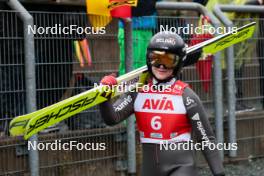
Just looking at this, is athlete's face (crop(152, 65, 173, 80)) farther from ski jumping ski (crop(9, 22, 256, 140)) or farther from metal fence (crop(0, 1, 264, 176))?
metal fence (crop(0, 1, 264, 176))

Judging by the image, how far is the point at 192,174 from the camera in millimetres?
4766

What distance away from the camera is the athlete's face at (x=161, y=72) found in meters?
4.79

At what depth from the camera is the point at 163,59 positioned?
15.6ft

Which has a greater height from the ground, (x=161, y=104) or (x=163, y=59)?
(x=163, y=59)

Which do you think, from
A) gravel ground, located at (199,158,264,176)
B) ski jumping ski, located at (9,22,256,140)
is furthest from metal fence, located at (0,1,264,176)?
gravel ground, located at (199,158,264,176)

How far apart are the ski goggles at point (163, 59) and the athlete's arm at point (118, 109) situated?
340 mm

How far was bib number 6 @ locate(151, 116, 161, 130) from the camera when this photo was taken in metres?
A: 4.80

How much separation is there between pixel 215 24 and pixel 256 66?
1072 millimetres

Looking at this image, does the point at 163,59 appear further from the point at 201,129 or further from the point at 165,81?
the point at 201,129

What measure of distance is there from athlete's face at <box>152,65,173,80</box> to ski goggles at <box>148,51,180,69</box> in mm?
22

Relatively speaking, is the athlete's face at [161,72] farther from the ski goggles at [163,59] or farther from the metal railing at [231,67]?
the metal railing at [231,67]

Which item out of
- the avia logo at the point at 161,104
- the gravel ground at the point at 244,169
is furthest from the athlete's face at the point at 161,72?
the gravel ground at the point at 244,169

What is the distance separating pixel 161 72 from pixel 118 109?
1.46 ft

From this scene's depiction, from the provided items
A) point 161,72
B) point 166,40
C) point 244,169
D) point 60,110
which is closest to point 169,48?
point 166,40
